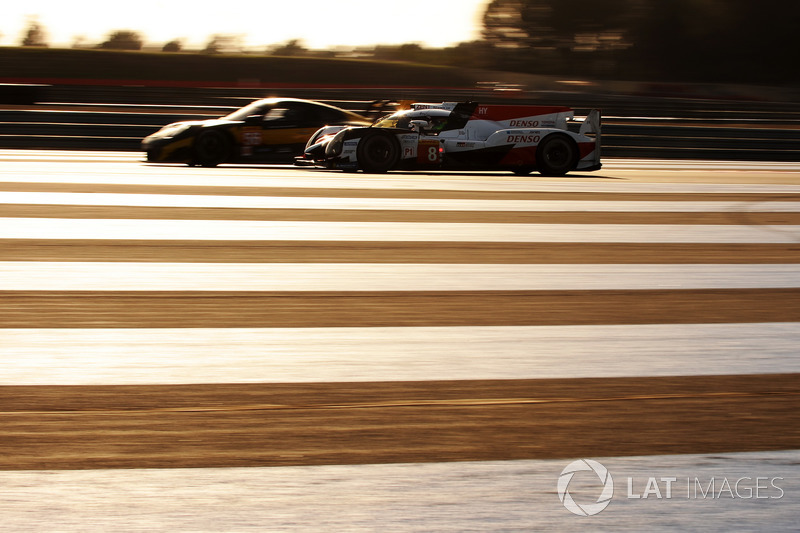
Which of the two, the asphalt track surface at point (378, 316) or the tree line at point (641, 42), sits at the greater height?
the tree line at point (641, 42)

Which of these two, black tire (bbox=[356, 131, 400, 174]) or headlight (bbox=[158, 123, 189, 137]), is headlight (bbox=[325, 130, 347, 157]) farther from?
headlight (bbox=[158, 123, 189, 137])

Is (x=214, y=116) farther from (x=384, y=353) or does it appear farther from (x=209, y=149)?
(x=384, y=353)

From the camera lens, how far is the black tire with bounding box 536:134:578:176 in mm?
12125

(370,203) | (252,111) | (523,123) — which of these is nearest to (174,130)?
(252,111)

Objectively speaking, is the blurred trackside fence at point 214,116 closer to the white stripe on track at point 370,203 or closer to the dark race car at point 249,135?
the dark race car at point 249,135

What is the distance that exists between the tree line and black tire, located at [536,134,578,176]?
245ft

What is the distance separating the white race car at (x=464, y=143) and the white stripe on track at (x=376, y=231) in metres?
5.20

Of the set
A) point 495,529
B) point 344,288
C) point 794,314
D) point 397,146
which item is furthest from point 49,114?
point 495,529

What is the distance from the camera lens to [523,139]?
39.5ft

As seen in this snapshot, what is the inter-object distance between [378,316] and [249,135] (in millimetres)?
9801

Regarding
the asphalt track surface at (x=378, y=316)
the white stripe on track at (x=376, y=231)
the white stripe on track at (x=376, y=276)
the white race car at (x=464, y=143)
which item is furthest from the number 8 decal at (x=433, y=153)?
the white stripe on track at (x=376, y=276)

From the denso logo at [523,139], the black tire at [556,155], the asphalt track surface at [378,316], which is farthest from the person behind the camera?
the black tire at [556,155]

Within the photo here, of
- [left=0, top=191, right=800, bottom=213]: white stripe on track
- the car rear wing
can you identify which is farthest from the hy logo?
the car rear wing

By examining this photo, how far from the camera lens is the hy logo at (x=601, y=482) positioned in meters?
1.99
